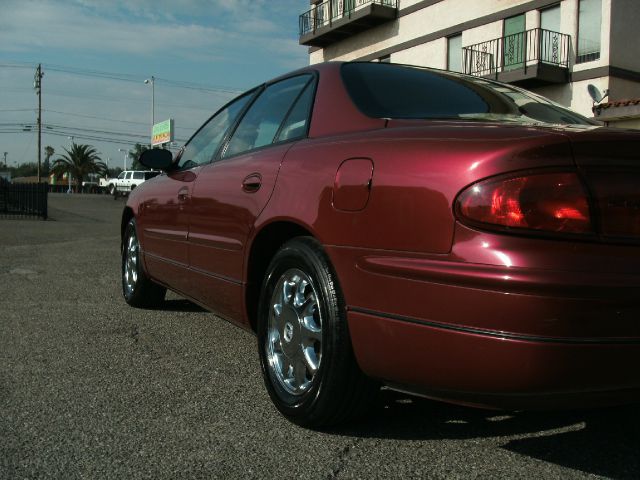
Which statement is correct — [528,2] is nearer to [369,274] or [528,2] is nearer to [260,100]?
[260,100]

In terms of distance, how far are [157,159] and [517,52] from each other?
16.9 meters

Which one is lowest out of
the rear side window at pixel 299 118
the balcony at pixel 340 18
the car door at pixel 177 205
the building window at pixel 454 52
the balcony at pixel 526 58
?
the car door at pixel 177 205

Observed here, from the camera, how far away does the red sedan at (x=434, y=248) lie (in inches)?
76.3

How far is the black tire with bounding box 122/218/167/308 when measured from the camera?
17.0 feet

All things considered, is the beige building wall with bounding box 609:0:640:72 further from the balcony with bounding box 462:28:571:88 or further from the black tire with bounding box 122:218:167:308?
the black tire with bounding box 122:218:167:308

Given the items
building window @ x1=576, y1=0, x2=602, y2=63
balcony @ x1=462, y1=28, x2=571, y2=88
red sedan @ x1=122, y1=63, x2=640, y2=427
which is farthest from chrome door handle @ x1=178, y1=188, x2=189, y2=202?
building window @ x1=576, y1=0, x2=602, y2=63

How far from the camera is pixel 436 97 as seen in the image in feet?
9.75

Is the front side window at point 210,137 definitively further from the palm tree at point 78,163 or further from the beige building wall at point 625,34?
the palm tree at point 78,163

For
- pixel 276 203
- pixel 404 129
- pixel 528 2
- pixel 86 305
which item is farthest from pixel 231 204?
pixel 528 2

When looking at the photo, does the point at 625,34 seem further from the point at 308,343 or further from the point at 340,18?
the point at 308,343

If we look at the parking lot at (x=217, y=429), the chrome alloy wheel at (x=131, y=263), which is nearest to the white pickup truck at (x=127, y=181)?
the chrome alloy wheel at (x=131, y=263)

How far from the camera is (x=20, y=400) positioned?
3039 mm

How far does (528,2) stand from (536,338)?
19184 mm

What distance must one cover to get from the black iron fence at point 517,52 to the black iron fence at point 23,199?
43.6 ft
